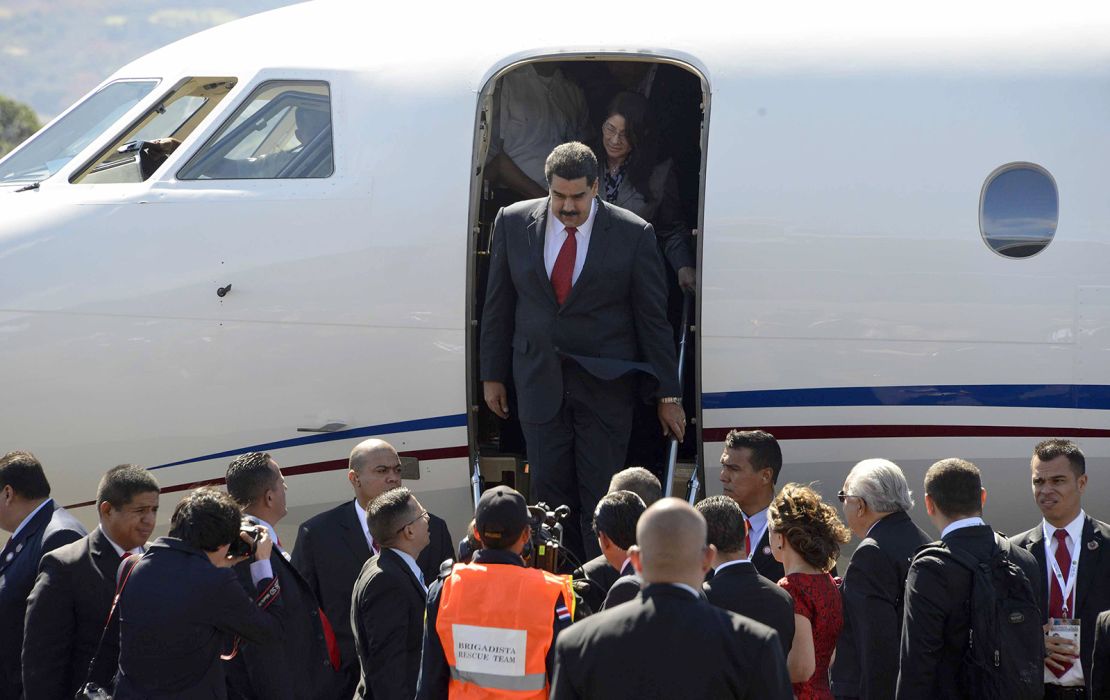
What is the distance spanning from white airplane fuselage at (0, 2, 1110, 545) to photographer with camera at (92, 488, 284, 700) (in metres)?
2.41

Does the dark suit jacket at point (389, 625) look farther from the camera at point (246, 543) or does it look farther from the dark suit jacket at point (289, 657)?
the camera at point (246, 543)

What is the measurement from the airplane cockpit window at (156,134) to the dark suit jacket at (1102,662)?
5.78 m

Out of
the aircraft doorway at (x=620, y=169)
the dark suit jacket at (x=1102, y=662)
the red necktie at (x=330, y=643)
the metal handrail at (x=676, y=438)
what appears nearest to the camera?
the dark suit jacket at (x=1102, y=662)

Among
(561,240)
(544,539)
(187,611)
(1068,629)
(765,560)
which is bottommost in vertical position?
(1068,629)

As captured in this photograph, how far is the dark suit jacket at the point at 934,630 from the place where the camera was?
5.46 metres

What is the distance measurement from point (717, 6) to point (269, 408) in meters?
3.65

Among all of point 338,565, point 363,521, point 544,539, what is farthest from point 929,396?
point 338,565

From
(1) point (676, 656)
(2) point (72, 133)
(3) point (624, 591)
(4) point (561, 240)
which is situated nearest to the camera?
(1) point (676, 656)

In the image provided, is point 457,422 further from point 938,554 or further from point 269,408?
point 938,554

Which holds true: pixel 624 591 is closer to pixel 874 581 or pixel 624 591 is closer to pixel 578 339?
pixel 874 581

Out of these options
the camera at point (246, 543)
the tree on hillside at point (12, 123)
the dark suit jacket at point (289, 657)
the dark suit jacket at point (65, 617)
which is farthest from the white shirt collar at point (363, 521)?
the tree on hillside at point (12, 123)

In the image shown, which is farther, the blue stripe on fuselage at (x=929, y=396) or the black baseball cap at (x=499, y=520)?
the blue stripe on fuselage at (x=929, y=396)

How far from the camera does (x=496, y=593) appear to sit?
4.79 m

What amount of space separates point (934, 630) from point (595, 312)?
2.80 meters
